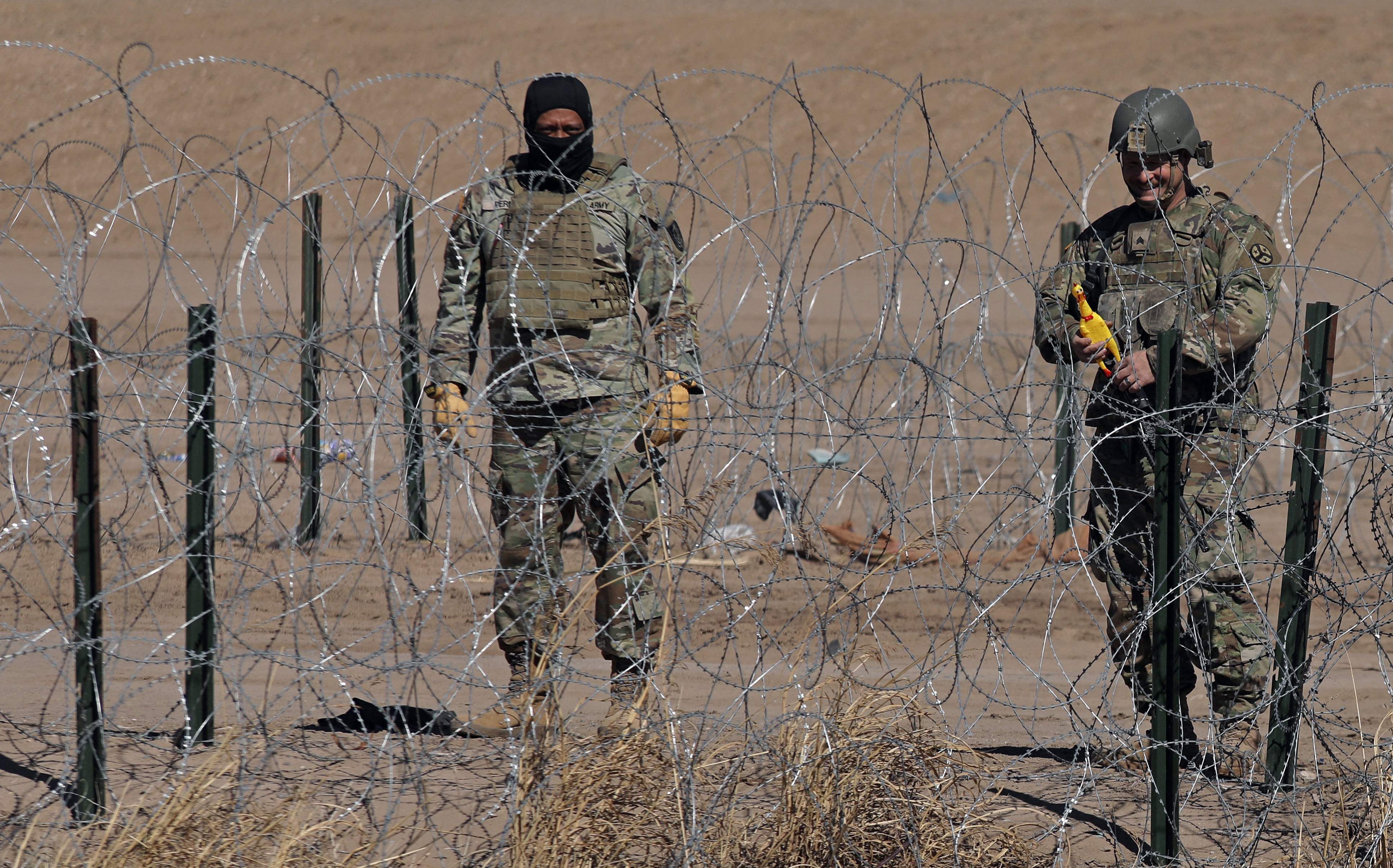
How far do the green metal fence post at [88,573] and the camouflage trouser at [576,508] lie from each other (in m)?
0.96

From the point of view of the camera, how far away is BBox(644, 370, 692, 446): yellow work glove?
152 inches

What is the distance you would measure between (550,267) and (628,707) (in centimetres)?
132

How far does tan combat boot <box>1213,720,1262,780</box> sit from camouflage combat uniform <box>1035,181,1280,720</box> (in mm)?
55

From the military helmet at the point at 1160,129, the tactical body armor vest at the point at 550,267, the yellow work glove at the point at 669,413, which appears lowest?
the yellow work glove at the point at 669,413

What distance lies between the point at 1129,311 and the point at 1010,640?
2.32 metres

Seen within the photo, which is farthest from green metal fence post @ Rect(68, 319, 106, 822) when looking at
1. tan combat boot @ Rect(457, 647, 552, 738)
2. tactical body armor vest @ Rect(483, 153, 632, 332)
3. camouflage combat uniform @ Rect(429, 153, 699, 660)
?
tactical body armor vest @ Rect(483, 153, 632, 332)

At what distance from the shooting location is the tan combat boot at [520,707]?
3.07 metres

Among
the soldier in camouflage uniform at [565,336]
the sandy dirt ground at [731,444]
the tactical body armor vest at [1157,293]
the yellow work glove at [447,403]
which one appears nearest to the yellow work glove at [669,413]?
the soldier in camouflage uniform at [565,336]

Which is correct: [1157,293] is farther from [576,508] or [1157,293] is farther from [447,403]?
[447,403]

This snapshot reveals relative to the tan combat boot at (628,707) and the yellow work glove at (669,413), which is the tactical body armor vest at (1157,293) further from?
the tan combat boot at (628,707)

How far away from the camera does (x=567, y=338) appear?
4.07 meters

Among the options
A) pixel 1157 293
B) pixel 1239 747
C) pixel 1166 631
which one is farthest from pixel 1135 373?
pixel 1239 747

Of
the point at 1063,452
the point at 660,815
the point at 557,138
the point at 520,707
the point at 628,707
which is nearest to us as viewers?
the point at 660,815

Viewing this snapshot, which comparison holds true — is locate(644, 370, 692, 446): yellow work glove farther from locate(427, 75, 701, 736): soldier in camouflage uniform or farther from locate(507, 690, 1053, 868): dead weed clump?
locate(507, 690, 1053, 868): dead weed clump
